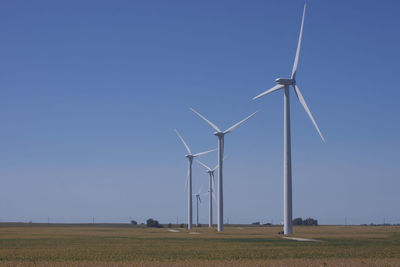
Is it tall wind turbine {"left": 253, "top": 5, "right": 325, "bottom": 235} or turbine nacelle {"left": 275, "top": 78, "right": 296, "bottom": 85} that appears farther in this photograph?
turbine nacelle {"left": 275, "top": 78, "right": 296, "bottom": 85}

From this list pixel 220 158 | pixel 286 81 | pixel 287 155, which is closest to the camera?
pixel 287 155

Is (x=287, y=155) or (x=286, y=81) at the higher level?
(x=286, y=81)

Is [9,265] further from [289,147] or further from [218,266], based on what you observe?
[289,147]

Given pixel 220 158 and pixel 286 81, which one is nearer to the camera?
pixel 286 81

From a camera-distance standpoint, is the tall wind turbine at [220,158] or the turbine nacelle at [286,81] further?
the tall wind turbine at [220,158]

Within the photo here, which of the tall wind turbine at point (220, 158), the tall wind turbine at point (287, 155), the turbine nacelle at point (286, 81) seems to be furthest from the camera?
the tall wind turbine at point (220, 158)

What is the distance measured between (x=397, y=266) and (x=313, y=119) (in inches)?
1700

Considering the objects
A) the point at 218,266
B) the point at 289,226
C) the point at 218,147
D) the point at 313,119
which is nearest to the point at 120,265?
the point at 218,266

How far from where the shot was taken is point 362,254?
152ft

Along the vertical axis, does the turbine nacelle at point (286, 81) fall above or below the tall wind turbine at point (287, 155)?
above

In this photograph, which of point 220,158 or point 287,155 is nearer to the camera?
point 287,155

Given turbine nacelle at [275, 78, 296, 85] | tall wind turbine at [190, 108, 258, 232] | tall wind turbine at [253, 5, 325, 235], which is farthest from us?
tall wind turbine at [190, 108, 258, 232]

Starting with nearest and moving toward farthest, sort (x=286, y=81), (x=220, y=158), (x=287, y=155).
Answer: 1. (x=287, y=155)
2. (x=286, y=81)
3. (x=220, y=158)

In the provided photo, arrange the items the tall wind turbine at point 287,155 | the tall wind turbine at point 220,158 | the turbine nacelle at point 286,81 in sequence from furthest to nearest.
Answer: the tall wind turbine at point 220,158
the turbine nacelle at point 286,81
the tall wind turbine at point 287,155
